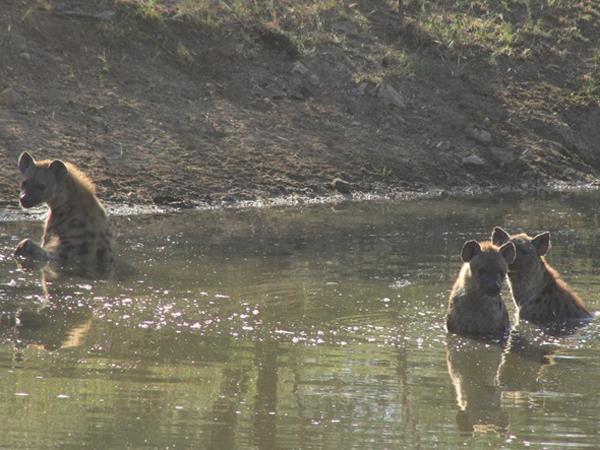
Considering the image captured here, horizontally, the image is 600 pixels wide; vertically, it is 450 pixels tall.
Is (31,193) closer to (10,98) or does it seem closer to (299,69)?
(10,98)

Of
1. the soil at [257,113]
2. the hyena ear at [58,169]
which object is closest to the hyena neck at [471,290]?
the hyena ear at [58,169]

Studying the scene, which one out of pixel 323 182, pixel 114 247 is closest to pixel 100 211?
pixel 114 247

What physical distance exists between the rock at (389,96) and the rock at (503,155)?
1.15 metres

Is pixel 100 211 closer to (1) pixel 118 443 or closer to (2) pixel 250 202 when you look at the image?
(2) pixel 250 202

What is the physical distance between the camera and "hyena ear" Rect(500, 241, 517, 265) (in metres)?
9.16

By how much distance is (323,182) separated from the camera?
14.2 metres

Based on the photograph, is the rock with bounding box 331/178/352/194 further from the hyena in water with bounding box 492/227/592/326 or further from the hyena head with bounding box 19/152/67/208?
the hyena in water with bounding box 492/227/592/326

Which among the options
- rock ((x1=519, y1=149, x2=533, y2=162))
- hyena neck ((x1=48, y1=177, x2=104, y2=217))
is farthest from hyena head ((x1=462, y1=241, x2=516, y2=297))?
rock ((x1=519, y1=149, x2=533, y2=162))

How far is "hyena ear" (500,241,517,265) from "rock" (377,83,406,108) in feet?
22.8

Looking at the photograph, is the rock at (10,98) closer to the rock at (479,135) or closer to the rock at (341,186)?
the rock at (341,186)

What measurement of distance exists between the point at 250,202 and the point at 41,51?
116 inches

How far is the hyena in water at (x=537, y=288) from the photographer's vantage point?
9.65 metres

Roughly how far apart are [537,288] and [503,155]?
5953 millimetres

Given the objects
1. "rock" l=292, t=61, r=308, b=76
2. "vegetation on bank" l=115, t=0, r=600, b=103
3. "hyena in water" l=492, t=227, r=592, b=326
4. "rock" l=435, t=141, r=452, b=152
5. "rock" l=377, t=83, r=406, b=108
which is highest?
"vegetation on bank" l=115, t=0, r=600, b=103
